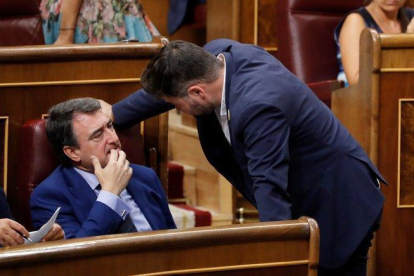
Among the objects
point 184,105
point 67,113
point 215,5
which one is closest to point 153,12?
point 215,5

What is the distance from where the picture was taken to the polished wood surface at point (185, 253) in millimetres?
943

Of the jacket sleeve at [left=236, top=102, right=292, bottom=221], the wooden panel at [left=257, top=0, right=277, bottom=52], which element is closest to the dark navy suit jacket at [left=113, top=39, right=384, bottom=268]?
the jacket sleeve at [left=236, top=102, right=292, bottom=221]

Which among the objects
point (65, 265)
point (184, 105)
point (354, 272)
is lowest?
point (354, 272)

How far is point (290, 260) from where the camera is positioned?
1.08m

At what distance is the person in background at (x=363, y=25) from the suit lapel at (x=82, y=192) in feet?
2.45

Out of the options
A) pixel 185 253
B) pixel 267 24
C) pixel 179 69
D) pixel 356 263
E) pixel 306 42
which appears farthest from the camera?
pixel 267 24

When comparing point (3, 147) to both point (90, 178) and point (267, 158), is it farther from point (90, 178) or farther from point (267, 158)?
point (267, 158)

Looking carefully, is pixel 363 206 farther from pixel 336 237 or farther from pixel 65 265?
pixel 65 265

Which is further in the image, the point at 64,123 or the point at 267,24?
the point at 267,24

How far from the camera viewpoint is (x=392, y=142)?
1.63 m

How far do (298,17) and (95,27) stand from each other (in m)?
0.49

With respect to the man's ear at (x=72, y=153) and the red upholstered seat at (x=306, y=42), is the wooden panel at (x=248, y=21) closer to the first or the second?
the red upholstered seat at (x=306, y=42)

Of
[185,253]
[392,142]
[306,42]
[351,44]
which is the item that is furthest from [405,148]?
[185,253]

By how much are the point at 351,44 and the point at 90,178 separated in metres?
0.79
